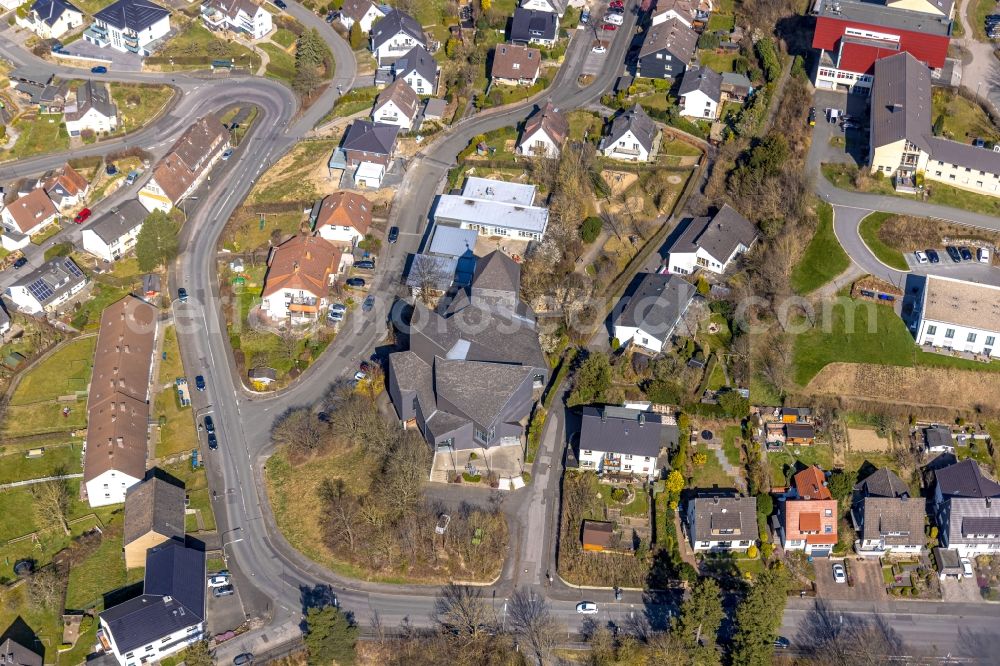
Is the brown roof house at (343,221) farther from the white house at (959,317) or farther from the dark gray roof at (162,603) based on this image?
the white house at (959,317)

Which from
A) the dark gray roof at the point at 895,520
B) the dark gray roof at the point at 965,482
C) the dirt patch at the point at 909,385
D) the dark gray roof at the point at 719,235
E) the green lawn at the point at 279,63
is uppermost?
the dark gray roof at the point at 719,235

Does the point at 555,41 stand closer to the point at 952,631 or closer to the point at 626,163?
the point at 626,163

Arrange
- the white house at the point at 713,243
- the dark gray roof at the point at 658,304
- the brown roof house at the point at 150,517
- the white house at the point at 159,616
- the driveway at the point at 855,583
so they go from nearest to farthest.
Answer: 1. the white house at the point at 159,616
2. the driveway at the point at 855,583
3. the brown roof house at the point at 150,517
4. the dark gray roof at the point at 658,304
5. the white house at the point at 713,243

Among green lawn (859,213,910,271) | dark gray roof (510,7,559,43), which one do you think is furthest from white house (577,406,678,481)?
dark gray roof (510,7,559,43)

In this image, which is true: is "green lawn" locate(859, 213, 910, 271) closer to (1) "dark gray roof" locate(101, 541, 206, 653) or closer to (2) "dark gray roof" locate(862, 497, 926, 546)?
(2) "dark gray roof" locate(862, 497, 926, 546)

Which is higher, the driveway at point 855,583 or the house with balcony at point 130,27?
the house with balcony at point 130,27

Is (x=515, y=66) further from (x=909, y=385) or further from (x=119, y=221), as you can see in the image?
(x=909, y=385)

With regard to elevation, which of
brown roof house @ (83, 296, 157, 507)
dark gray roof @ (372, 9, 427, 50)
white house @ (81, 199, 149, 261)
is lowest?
brown roof house @ (83, 296, 157, 507)

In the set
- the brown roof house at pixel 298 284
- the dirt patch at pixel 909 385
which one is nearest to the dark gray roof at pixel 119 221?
the brown roof house at pixel 298 284
